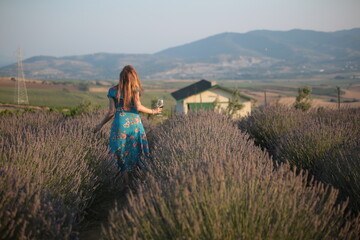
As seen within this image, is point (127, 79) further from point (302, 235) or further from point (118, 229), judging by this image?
point (302, 235)

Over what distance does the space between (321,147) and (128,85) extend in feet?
7.69

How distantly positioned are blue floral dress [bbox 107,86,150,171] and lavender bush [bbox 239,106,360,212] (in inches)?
65.3

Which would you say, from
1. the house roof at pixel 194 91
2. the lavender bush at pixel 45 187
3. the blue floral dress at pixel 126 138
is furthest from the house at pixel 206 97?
the lavender bush at pixel 45 187

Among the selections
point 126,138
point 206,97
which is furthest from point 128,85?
point 206,97

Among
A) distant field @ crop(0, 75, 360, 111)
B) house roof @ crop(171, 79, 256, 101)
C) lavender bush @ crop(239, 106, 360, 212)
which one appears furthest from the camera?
distant field @ crop(0, 75, 360, 111)

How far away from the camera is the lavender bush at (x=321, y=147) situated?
2980 mm

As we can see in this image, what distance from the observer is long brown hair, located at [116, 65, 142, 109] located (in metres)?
3.83

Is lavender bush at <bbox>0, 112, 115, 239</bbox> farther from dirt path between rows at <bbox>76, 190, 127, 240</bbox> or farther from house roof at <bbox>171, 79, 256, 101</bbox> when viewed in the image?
house roof at <bbox>171, 79, 256, 101</bbox>

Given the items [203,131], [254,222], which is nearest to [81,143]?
[203,131]

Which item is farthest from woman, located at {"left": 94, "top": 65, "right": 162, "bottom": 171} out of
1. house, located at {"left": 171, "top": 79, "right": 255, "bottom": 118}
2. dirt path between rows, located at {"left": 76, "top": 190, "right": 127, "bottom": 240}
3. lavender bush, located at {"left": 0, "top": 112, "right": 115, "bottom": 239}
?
house, located at {"left": 171, "top": 79, "right": 255, "bottom": 118}

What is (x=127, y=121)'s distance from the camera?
408 centimetres

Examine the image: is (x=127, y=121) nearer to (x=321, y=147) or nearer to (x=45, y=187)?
(x=45, y=187)

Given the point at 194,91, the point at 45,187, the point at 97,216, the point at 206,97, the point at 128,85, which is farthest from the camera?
the point at 206,97

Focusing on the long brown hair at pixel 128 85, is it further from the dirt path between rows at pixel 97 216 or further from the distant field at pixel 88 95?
the distant field at pixel 88 95
